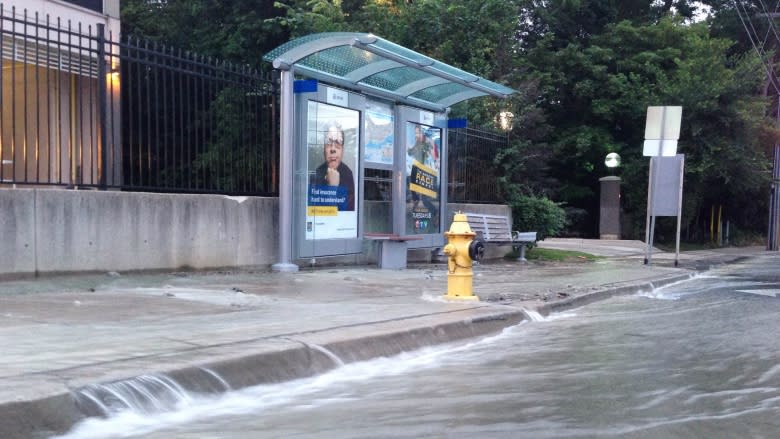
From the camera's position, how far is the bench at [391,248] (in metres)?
13.6

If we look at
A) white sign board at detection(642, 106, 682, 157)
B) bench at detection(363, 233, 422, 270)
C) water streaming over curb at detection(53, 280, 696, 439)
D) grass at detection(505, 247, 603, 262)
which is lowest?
grass at detection(505, 247, 603, 262)

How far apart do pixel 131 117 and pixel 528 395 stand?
22.7 feet

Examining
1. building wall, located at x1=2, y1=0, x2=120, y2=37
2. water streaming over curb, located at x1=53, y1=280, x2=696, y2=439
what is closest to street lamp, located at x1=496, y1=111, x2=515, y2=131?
building wall, located at x1=2, y1=0, x2=120, y2=37

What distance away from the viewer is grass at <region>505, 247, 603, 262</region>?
18.7 m

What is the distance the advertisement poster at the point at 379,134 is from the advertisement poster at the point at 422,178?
0.43 m

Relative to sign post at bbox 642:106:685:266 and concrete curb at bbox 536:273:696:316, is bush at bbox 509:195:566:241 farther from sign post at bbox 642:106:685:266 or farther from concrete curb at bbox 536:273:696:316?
concrete curb at bbox 536:273:696:316

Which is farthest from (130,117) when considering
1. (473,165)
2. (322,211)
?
(473,165)

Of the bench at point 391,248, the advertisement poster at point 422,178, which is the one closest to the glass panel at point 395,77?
the advertisement poster at point 422,178

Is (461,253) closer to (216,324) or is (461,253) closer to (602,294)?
(216,324)

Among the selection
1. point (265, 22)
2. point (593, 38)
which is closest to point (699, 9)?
point (593, 38)

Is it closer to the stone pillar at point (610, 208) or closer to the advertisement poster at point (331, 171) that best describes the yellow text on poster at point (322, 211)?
the advertisement poster at point (331, 171)

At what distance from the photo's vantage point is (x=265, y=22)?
24219 mm

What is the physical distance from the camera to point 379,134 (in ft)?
46.2

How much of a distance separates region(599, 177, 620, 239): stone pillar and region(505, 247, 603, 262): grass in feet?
26.3
